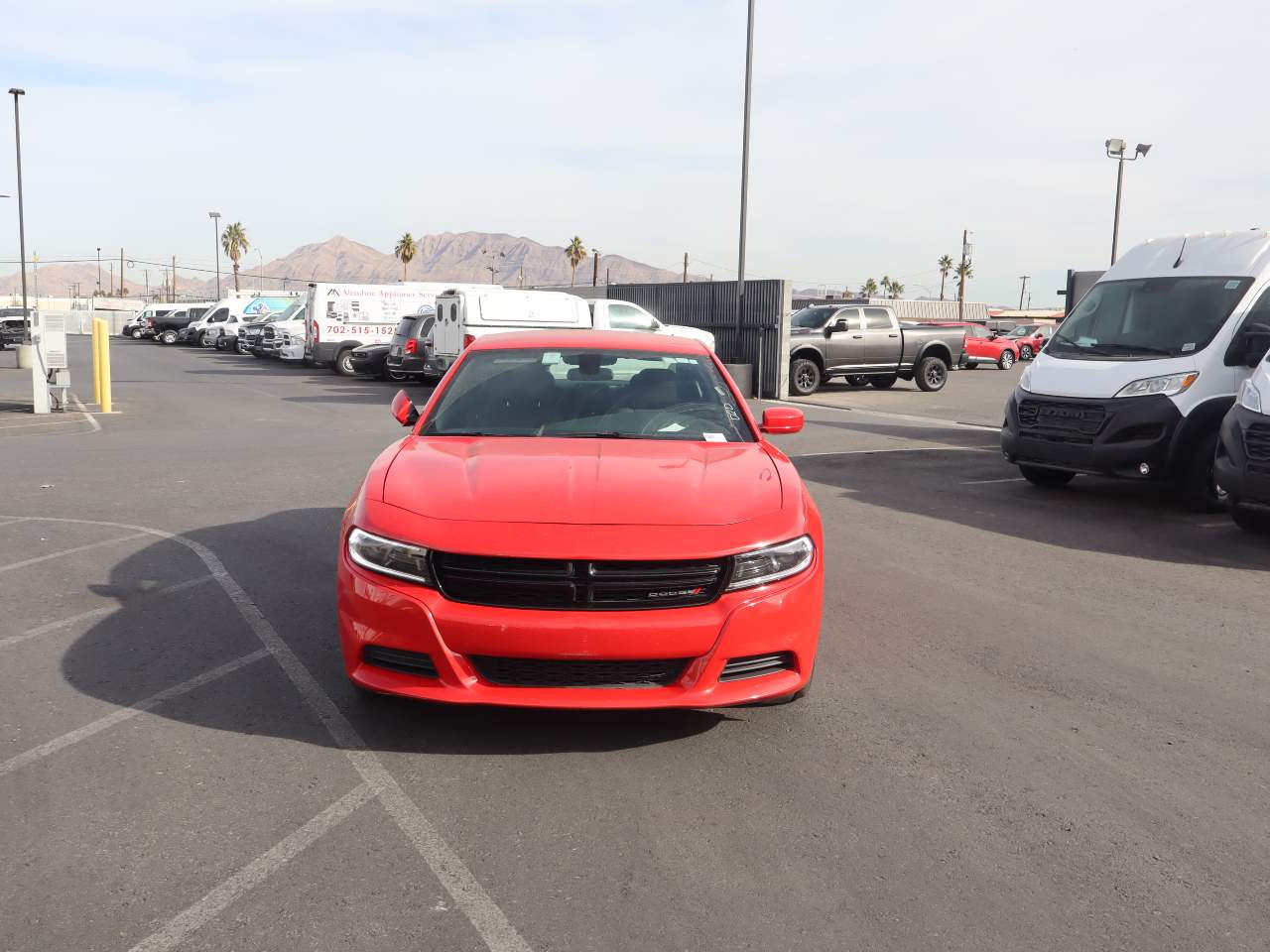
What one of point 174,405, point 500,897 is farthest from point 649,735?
point 174,405

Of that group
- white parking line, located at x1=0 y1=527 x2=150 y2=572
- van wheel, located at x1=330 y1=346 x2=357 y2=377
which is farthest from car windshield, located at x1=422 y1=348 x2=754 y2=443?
van wheel, located at x1=330 y1=346 x2=357 y2=377

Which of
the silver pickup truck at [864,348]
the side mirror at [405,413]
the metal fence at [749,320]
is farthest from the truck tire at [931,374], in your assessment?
the side mirror at [405,413]

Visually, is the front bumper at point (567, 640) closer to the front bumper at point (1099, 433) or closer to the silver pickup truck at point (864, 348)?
the front bumper at point (1099, 433)

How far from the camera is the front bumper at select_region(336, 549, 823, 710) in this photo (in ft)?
12.3

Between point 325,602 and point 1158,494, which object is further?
point 1158,494

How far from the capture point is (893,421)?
18.9 metres

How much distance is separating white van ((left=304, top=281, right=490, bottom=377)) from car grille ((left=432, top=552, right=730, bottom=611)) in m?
25.7

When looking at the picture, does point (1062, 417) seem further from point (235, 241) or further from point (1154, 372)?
point (235, 241)

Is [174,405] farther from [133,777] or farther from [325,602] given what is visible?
[133,777]

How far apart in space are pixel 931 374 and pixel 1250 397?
17844 mm

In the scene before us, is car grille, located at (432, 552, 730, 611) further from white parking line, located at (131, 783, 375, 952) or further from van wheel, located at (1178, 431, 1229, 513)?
van wheel, located at (1178, 431, 1229, 513)

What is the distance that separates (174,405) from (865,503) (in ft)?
45.9

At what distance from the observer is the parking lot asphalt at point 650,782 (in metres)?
2.98

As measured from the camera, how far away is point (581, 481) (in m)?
4.30
